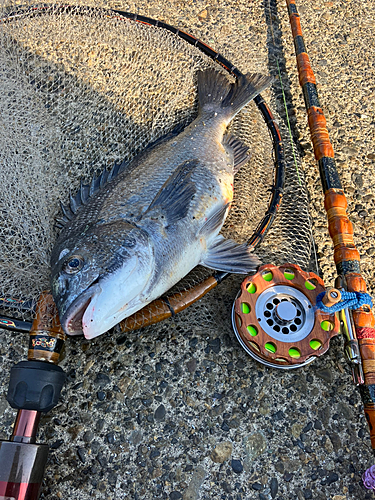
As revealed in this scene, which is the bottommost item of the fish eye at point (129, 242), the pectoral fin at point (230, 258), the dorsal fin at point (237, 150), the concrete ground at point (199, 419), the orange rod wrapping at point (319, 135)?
the concrete ground at point (199, 419)

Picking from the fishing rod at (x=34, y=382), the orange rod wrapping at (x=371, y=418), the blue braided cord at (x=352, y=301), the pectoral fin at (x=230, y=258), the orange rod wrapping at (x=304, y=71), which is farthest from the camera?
the orange rod wrapping at (x=304, y=71)

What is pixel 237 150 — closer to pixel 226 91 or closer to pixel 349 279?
pixel 226 91

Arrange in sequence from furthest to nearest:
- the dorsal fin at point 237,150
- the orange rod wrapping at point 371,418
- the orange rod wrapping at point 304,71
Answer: the orange rod wrapping at point 304,71
the dorsal fin at point 237,150
the orange rod wrapping at point 371,418

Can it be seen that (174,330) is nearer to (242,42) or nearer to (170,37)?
(170,37)

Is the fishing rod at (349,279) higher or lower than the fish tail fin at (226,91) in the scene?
lower

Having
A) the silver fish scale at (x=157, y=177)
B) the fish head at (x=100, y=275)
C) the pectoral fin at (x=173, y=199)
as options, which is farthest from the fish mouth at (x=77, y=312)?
the pectoral fin at (x=173, y=199)

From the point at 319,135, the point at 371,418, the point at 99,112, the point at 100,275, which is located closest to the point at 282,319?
the point at 371,418

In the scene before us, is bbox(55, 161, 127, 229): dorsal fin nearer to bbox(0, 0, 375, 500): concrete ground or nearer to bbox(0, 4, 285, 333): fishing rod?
bbox(0, 4, 285, 333): fishing rod

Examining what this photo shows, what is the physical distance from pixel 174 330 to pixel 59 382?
0.74 meters

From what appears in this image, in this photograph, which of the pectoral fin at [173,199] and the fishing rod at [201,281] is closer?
the fishing rod at [201,281]

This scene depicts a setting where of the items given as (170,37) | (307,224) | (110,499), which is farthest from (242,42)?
(110,499)

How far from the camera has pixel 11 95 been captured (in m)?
2.21

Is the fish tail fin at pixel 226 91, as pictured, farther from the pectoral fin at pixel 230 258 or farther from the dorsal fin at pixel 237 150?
the pectoral fin at pixel 230 258

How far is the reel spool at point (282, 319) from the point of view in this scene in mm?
1847
